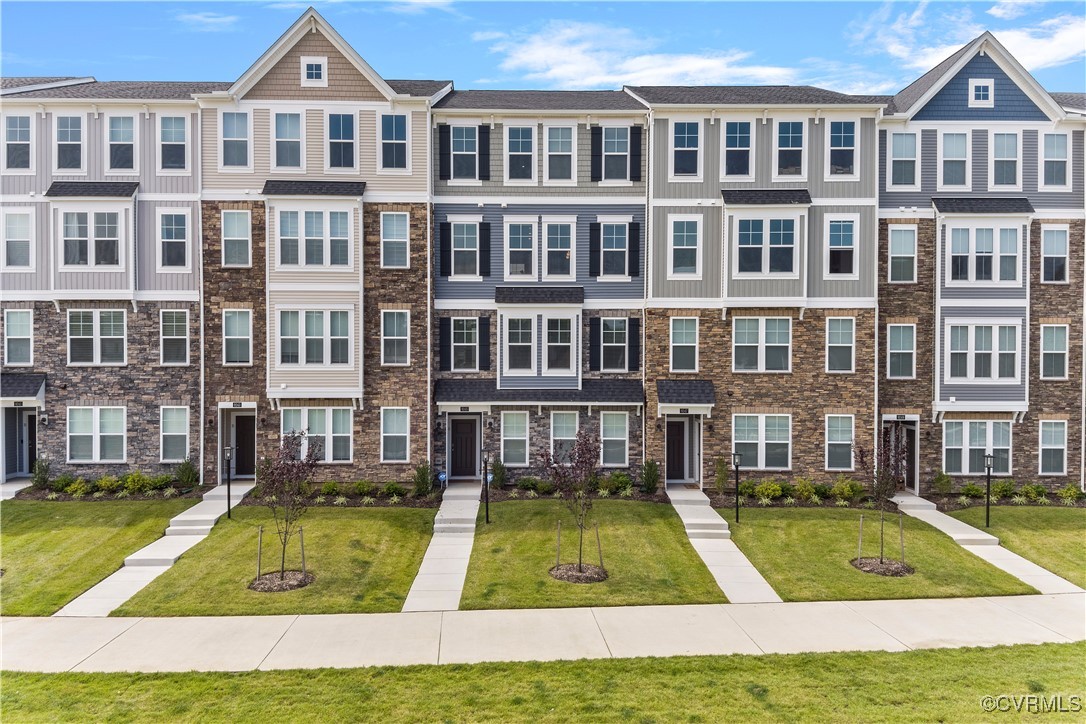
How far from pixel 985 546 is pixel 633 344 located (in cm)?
1030

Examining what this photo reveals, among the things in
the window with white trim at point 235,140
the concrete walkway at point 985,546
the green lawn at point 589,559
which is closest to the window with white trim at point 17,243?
the window with white trim at point 235,140

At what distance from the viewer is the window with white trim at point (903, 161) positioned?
20.4m

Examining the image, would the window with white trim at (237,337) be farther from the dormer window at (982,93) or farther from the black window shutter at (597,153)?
the dormer window at (982,93)

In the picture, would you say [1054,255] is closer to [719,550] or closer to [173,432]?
[719,550]

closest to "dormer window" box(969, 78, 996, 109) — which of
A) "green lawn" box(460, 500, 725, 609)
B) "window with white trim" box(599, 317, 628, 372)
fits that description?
"window with white trim" box(599, 317, 628, 372)

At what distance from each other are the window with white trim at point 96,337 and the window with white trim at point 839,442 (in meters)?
20.9

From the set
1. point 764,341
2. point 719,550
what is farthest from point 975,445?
point 719,550

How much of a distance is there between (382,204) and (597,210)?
6.34 m

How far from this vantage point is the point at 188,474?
772 inches

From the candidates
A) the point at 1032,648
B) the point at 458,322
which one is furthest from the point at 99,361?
the point at 1032,648

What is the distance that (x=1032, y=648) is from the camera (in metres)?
11.0

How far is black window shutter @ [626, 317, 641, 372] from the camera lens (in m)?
20.5

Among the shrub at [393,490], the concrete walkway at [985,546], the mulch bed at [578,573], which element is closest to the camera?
the mulch bed at [578,573]

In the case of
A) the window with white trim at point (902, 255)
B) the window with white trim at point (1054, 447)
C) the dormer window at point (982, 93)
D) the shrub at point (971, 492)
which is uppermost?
the dormer window at point (982, 93)
